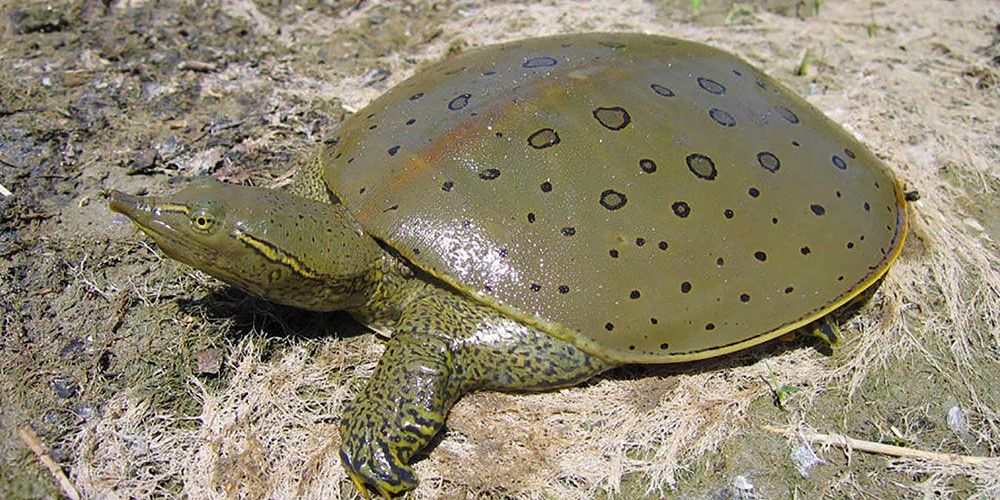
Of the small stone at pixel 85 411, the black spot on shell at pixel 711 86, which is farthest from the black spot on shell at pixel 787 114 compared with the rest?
the small stone at pixel 85 411

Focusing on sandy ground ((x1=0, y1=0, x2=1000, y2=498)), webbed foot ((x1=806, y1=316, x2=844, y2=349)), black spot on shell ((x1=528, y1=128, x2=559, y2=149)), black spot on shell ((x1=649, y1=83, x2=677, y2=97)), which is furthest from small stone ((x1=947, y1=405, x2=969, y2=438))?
black spot on shell ((x1=528, y1=128, x2=559, y2=149))

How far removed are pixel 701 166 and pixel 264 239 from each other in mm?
1698

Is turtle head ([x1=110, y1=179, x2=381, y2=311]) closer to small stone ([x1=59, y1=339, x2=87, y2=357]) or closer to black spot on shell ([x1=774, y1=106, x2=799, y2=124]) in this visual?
small stone ([x1=59, y1=339, x2=87, y2=357])

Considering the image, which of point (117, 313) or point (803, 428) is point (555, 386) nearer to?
point (803, 428)

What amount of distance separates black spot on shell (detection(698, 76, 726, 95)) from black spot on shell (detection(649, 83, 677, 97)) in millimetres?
185

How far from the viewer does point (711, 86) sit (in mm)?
3365

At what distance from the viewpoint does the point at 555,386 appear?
3080 mm

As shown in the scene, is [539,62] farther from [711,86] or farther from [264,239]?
[264,239]

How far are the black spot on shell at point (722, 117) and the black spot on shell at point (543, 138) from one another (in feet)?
2.29

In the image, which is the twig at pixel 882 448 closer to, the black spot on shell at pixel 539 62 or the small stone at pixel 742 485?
the small stone at pixel 742 485

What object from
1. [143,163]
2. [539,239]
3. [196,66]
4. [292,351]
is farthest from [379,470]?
[196,66]

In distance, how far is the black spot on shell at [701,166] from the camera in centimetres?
304

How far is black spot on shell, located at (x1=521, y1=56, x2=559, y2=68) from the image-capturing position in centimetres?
339

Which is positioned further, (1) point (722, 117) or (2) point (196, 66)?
(2) point (196, 66)
